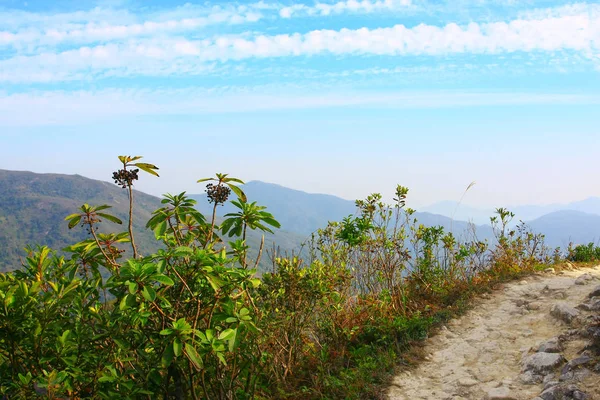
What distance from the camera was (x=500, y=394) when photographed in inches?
194

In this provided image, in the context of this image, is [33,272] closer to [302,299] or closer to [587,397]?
[302,299]

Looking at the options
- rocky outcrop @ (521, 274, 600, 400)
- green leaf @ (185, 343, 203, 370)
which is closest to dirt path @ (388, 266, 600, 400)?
rocky outcrop @ (521, 274, 600, 400)

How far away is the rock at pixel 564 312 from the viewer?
6348 millimetres

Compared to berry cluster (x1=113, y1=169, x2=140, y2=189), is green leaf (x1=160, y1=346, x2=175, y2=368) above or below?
below

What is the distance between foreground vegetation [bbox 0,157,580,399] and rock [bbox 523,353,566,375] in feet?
5.01

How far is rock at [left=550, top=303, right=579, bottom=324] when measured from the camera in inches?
250

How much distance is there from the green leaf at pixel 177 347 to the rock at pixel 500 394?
3348 millimetres

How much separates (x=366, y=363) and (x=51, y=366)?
11.6 feet

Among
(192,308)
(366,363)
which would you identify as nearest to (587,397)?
(366,363)

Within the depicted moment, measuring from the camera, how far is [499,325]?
688 centimetres

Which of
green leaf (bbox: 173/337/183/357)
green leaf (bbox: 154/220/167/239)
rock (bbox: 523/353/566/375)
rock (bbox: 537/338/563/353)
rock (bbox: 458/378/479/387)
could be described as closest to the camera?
green leaf (bbox: 173/337/183/357)

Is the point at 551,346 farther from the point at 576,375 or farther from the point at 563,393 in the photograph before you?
the point at 563,393

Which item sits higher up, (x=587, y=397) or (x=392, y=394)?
(x=587, y=397)

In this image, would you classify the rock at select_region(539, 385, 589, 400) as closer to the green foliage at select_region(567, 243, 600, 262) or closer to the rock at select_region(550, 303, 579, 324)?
the rock at select_region(550, 303, 579, 324)
